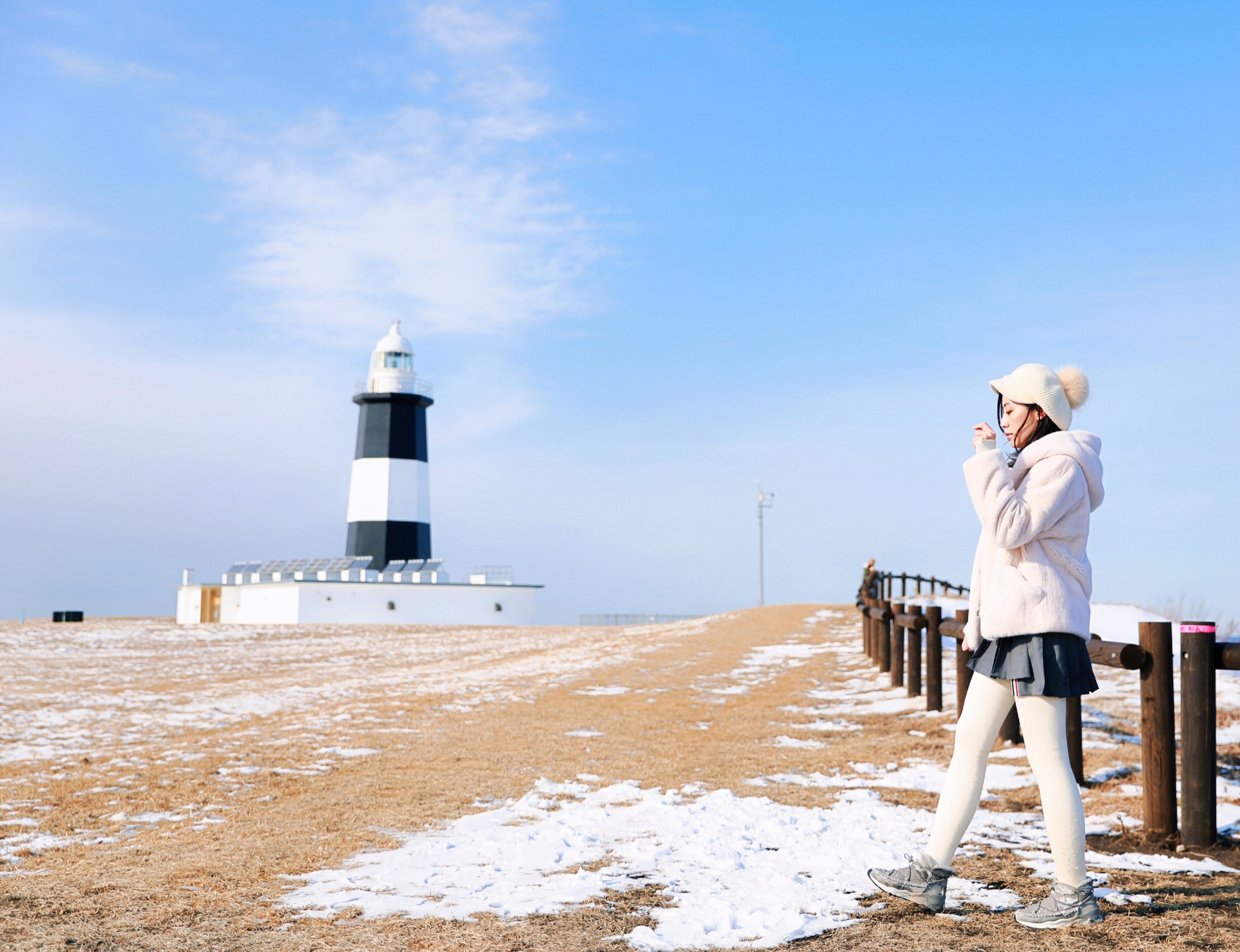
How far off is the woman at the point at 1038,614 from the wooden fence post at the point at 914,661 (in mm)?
7251

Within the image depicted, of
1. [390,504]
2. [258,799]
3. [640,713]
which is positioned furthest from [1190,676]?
[390,504]

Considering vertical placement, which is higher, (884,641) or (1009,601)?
(1009,601)

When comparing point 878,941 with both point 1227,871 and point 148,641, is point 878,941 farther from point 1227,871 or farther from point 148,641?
point 148,641

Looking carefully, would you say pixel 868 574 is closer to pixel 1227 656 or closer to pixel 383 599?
pixel 1227 656

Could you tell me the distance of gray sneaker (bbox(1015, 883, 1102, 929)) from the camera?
11.6 feet

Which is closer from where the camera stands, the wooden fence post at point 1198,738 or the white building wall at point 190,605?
the wooden fence post at point 1198,738

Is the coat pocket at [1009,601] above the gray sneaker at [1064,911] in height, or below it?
above

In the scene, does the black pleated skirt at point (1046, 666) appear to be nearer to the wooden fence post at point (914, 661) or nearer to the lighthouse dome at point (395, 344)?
the wooden fence post at point (914, 661)

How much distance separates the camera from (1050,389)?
3.65 m

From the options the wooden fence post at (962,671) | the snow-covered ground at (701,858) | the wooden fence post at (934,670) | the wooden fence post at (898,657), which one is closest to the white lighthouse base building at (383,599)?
the wooden fence post at (898,657)

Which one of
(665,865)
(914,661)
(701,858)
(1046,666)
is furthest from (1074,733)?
(914,661)

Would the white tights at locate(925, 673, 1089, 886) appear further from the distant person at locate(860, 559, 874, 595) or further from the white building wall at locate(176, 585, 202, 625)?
the white building wall at locate(176, 585, 202, 625)

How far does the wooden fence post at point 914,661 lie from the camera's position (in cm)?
1084

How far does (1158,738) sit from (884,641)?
8.77m
